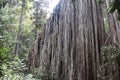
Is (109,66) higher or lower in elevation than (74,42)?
lower

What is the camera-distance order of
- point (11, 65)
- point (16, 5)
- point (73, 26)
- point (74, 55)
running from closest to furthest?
point (11, 65) < point (74, 55) < point (73, 26) < point (16, 5)

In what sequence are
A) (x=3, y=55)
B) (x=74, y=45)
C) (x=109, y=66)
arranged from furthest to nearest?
(x=74, y=45), (x=109, y=66), (x=3, y=55)

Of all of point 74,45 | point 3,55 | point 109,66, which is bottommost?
point 109,66

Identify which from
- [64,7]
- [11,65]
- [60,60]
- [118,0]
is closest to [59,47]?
[60,60]

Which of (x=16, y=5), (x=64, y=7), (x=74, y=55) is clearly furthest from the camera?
(x=16, y=5)

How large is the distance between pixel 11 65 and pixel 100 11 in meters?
3.68

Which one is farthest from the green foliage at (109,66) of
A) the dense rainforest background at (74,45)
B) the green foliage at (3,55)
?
the green foliage at (3,55)

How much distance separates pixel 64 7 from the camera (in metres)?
8.24

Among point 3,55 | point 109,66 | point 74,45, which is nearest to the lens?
point 3,55

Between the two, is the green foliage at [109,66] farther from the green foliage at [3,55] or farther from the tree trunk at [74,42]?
the green foliage at [3,55]

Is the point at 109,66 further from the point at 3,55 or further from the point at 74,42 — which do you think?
the point at 3,55

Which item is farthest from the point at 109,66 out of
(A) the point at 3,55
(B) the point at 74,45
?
(A) the point at 3,55

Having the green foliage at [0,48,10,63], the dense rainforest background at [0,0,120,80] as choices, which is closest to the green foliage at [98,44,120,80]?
the dense rainforest background at [0,0,120,80]

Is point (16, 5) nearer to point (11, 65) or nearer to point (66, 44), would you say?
point (66, 44)
